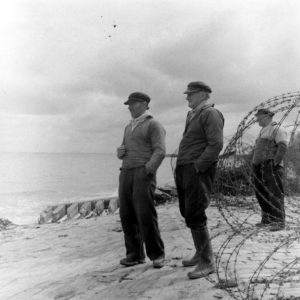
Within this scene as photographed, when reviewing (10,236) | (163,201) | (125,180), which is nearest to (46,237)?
(10,236)

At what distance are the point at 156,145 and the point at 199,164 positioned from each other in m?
0.74

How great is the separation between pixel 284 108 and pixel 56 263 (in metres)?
3.79

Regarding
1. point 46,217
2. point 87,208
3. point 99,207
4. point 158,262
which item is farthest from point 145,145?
point 99,207

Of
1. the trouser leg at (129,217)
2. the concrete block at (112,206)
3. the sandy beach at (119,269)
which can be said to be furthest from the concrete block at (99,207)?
the trouser leg at (129,217)

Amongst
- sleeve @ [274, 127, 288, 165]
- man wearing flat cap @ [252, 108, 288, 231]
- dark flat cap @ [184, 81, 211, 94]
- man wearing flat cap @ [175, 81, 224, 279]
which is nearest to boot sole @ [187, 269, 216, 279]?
man wearing flat cap @ [175, 81, 224, 279]

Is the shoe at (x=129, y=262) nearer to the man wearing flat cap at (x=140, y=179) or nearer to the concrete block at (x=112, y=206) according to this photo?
the man wearing flat cap at (x=140, y=179)

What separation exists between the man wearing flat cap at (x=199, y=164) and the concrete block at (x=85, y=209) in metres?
8.68

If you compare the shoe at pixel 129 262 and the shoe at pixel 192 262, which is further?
the shoe at pixel 129 262

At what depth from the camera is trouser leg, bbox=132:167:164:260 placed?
4.60 meters

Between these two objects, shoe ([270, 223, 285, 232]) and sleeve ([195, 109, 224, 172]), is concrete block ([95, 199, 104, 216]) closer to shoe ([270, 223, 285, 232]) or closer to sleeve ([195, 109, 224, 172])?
sleeve ([195, 109, 224, 172])

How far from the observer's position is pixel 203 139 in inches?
169

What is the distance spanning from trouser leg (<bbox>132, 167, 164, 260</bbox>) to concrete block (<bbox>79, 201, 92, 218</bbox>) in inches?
321

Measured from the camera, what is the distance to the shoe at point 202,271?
13.1 feet

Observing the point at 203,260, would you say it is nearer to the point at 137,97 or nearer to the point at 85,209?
the point at 137,97
